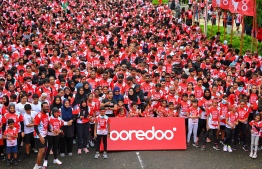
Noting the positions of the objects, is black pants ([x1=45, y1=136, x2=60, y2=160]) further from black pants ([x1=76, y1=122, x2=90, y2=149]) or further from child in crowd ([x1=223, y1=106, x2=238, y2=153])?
child in crowd ([x1=223, y1=106, x2=238, y2=153])

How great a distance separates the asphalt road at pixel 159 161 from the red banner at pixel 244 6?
7.76 m

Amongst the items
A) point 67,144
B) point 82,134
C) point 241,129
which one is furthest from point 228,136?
point 67,144

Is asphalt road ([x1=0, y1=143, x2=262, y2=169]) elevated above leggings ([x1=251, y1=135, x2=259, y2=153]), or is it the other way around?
leggings ([x1=251, y1=135, x2=259, y2=153])

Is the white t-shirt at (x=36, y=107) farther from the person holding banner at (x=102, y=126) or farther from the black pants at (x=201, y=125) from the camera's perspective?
the black pants at (x=201, y=125)

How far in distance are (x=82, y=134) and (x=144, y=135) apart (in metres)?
1.59

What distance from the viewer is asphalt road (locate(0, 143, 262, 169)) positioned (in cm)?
965

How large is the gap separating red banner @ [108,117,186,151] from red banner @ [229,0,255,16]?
8062mm

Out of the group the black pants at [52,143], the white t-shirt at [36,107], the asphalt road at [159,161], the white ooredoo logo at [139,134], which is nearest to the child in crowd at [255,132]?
the asphalt road at [159,161]

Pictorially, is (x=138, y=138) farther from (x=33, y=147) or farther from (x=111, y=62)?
(x=111, y=62)

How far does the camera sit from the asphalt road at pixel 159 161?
380 inches

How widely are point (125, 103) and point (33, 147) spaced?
270cm

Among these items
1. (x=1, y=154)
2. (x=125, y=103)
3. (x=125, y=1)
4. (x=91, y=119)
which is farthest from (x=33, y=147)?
(x=125, y=1)

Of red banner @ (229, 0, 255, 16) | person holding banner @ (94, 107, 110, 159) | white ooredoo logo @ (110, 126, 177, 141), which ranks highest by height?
red banner @ (229, 0, 255, 16)

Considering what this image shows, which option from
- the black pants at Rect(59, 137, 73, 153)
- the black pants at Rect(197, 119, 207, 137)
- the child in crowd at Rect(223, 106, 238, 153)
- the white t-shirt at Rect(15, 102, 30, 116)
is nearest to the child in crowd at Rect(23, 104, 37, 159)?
the white t-shirt at Rect(15, 102, 30, 116)
